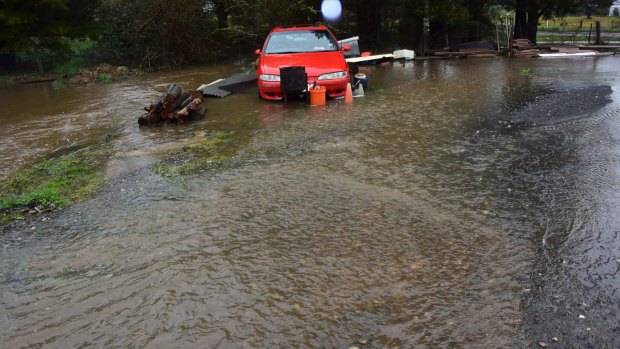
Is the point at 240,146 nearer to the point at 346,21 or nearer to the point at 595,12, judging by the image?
the point at 346,21

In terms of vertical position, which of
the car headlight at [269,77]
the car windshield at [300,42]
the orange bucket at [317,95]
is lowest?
the orange bucket at [317,95]

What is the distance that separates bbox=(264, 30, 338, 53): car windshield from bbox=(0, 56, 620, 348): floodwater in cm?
355

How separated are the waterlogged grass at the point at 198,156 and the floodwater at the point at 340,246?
0.79ft

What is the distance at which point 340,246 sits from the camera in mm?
4160

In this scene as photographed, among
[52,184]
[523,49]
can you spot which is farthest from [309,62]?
[523,49]

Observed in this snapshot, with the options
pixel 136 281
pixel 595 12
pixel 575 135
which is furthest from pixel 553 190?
pixel 595 12

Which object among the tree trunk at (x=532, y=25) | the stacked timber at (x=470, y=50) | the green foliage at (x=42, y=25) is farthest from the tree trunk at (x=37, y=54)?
the tree trunk at (x=532, y=25)

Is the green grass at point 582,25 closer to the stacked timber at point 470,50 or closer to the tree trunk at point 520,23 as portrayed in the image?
the tree trunk at point 520,23

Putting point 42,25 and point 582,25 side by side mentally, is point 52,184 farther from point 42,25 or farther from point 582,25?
point 582,25

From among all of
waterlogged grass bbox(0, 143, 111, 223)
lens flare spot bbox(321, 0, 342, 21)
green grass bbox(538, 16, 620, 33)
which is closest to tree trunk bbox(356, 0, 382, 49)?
lens flare spot bbox(321, 0, 342, 21)

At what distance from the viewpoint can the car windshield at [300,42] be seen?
11.0 metres

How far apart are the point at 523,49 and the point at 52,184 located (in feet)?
61.6

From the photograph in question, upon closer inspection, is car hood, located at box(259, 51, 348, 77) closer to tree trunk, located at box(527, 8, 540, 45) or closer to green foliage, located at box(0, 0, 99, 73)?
green foliage, located at box(0, 0, 99, 73)

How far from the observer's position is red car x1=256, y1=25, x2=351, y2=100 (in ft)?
33.3
